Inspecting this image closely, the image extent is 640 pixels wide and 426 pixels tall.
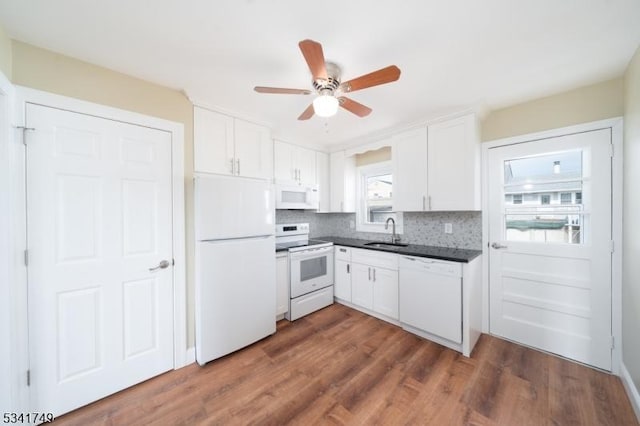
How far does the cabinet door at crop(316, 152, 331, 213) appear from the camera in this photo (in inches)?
148

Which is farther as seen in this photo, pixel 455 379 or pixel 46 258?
pixel 455 379

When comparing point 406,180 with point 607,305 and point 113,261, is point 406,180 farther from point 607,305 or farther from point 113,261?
point 113,261

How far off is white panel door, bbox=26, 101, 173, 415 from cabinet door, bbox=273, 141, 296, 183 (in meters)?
1.39

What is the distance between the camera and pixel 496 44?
153 centimetres

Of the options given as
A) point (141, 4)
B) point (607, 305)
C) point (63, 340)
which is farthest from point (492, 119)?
point (63, 340)

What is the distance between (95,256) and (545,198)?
3.94 m

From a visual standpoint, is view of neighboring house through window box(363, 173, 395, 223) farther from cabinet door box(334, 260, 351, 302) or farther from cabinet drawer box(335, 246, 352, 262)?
cabinet door box(334, 260, 351, 302)

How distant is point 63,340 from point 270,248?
165 cm

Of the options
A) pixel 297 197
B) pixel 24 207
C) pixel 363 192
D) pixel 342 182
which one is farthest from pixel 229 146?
pixel 363 192

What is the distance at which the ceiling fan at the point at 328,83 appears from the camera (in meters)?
1.26

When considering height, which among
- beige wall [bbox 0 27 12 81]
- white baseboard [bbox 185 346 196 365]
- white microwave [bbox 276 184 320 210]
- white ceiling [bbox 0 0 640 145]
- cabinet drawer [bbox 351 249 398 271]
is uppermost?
white ceiling [bbox 0 0 640 145]

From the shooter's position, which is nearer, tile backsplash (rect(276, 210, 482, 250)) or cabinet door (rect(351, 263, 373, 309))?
tile backsplash (rect(276, 210, 482, 250))

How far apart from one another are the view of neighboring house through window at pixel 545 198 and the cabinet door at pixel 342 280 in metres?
1.92

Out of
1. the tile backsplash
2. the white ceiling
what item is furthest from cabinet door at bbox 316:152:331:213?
the white ceiling
